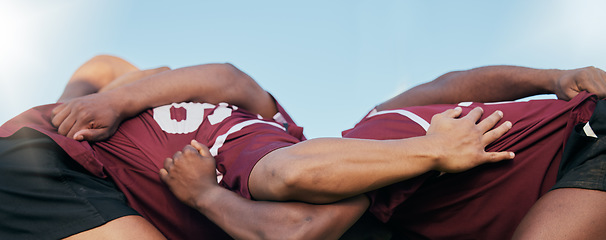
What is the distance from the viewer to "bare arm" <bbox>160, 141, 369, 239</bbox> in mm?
1200

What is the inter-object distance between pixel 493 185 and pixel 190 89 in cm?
99

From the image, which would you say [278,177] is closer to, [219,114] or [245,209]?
[245,209]

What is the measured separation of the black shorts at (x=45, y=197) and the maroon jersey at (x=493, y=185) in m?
0.70

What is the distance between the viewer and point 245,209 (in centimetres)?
128

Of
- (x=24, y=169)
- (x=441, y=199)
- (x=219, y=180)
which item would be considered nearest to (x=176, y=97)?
(x=219, y=180)

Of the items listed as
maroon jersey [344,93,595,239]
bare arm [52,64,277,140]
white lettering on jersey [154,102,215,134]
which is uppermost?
bare arm [52,64,277,140]

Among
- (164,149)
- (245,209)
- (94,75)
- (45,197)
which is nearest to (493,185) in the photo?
(245,209)

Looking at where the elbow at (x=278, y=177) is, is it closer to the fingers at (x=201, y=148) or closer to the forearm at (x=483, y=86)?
the fingers at (x=201, y=148)

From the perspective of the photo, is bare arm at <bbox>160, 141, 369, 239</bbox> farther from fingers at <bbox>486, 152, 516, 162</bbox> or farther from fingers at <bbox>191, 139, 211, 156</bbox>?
fingers at <bbox>486, 152, 516, 162</bbox>

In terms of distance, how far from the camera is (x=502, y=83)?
71.2 inches

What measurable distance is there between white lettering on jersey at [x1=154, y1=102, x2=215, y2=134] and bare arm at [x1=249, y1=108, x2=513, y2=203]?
1.46ft

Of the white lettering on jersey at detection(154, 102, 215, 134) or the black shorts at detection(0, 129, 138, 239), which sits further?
the white lettering on jersey at detection(154, 102, 215, 134)

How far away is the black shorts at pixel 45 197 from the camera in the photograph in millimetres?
1304

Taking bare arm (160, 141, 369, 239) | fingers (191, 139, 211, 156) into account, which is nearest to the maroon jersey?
bare arm (160, 141, 369, 239)
